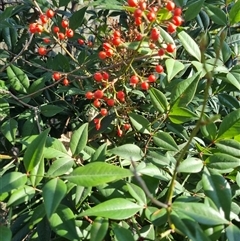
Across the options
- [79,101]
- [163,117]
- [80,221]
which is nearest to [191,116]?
[163,117]

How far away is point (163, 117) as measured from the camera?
2.58ft

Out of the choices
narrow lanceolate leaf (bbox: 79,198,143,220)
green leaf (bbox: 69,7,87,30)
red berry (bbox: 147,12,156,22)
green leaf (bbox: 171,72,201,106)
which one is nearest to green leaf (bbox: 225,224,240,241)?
narrow lanceolate leaf (bbox: 79,198,143,220)

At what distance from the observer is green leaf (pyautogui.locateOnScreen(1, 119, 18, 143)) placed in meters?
0.80

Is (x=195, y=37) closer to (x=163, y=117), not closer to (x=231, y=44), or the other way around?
(x=231, y=44)

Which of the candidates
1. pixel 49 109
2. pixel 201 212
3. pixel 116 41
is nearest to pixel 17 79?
pixel 49 109

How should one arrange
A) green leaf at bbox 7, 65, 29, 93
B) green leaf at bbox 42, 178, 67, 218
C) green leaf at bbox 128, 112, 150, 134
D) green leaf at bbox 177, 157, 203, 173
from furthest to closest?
green leaf at bbox 7, 65, 29, 93, green leaf at bbox 128, 112, 150, 134, green leaf at bbox 177, 157, 203, 173, green leaf at bbox 42, 178, 67, 218

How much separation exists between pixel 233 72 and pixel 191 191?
219mm

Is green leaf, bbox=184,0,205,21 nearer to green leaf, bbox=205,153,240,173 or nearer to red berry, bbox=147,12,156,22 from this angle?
red berry, bbox=147,12,156,22

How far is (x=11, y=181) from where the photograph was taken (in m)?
0.61

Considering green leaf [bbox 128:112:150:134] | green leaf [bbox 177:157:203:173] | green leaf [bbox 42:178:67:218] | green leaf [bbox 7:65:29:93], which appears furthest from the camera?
green leaf [bbox 7:65:29:93]

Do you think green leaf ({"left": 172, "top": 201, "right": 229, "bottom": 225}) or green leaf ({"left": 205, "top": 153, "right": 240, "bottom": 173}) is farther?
green leaf ({"left": 205, "top": 153, "right": 240, "bottom": 173})

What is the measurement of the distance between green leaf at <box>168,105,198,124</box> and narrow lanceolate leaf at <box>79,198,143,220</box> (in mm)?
183

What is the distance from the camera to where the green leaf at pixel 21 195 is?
61 cm

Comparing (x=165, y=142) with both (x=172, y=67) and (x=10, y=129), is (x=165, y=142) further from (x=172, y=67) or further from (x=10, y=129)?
(x=10, y=129)
